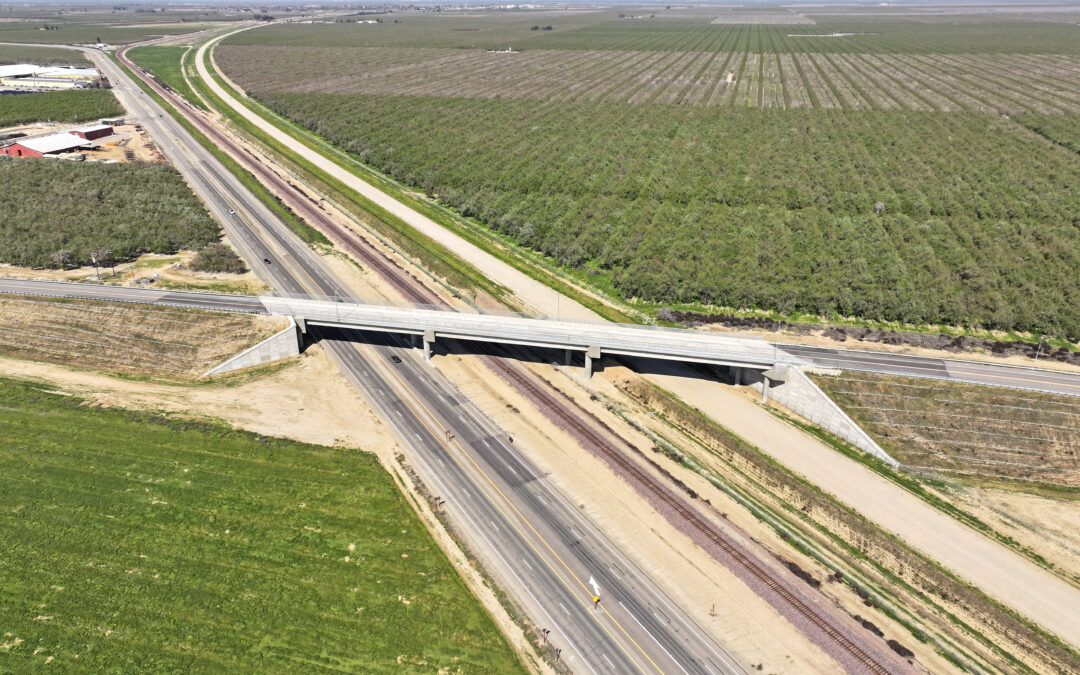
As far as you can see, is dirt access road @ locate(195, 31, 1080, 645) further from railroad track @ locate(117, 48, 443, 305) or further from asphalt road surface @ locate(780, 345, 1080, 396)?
railroad track @ locate(117, 48, 443, 305)

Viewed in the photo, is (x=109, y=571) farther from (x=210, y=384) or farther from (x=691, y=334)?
(x=691, y=334)

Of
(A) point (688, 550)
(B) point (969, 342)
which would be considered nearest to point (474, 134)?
(B) point (969, 342)

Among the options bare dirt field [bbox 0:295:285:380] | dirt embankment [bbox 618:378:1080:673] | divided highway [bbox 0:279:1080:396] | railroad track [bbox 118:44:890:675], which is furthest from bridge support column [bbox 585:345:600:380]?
bare dirt field [bbox 0:295:285:380]

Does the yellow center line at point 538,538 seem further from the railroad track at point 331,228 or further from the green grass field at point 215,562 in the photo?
the railroad track at point 331,228

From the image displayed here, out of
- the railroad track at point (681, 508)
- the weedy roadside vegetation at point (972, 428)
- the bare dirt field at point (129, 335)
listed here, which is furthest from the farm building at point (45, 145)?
the weedy roadside vegetation at point (972, 428)

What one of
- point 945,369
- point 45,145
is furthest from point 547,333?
point 45,145
